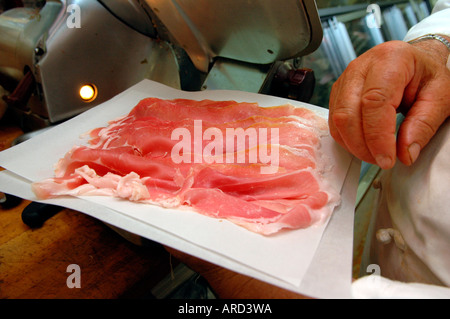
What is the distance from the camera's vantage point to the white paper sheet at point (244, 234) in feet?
2.21

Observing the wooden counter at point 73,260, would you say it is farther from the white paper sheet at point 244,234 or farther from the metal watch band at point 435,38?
the metal watch band at point 435,38

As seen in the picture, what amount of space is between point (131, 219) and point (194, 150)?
0.38m

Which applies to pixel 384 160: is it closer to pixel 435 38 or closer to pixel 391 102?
pixel 391 102

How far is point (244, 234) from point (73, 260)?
66 centimetres

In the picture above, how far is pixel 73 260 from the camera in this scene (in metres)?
1.03

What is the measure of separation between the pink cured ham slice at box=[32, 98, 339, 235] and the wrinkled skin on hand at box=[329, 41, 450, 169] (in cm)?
19

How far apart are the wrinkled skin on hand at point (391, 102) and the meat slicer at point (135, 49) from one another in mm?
403

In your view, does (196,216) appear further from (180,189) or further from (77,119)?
(77,119)

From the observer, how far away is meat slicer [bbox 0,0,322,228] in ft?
4.18

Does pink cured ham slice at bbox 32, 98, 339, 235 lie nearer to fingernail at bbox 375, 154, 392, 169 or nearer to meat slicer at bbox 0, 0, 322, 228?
fingernail at bbox 375, 154, 392, 169

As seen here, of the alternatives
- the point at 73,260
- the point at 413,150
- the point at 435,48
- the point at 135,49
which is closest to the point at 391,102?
the point at 413,150

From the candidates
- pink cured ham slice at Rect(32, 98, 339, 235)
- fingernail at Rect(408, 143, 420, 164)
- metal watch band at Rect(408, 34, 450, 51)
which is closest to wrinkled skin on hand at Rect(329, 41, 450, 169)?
fingernail at Rect(408, 143, 420, 164)

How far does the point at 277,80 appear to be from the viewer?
147cm
